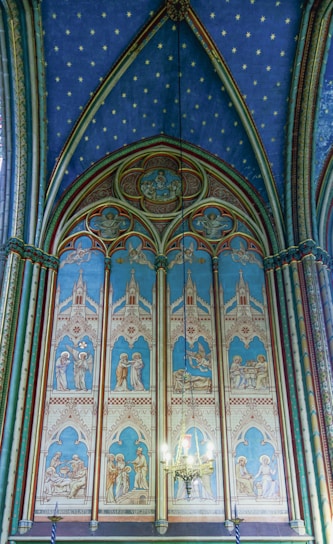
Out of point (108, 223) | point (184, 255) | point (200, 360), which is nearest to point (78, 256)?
point (108, 223)

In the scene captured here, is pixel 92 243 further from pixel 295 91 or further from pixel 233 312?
pixel 295 91

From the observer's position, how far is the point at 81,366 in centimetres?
1304

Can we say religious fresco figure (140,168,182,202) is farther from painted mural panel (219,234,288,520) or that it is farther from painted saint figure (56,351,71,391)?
painted saint figure (56,351,71,391)

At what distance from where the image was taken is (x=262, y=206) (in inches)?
583

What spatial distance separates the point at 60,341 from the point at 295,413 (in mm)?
5662

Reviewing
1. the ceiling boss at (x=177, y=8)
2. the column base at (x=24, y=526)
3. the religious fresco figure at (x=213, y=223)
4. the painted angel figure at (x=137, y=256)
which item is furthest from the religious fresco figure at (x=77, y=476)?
the ceiling boss at (x=177, y=8)

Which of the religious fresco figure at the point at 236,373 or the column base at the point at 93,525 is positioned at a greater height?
the religious fresco figure at the point at 236,373

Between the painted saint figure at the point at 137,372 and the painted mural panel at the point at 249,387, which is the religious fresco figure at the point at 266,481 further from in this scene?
the painted saint figure at the point at 137,372

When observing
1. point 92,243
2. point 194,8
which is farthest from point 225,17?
point 92,243

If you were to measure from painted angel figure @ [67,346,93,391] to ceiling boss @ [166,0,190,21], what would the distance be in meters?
8.35

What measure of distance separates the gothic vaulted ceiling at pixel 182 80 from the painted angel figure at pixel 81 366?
454cm

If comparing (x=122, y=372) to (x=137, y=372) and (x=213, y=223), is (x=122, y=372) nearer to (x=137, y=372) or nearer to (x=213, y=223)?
(x=137, y=372)

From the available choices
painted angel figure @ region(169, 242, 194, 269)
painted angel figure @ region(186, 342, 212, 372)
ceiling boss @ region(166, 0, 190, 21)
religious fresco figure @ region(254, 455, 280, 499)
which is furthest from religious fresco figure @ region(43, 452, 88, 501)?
ceiling boss @ region(166, 0, 190, 21)

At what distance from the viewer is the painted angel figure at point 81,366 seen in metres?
12.8
